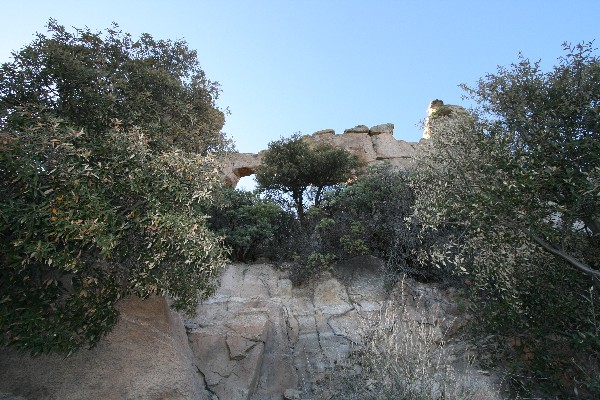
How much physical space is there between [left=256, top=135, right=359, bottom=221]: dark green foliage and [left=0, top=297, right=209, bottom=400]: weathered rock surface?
A: 8869 millimetres

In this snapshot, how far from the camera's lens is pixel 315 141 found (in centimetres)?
2183

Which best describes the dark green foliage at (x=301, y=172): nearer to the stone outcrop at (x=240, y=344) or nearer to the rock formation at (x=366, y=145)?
the rock formation at (x=366, y=145)

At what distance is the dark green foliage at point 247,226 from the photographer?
1357cm

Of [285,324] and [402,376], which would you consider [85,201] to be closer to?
[402,376]

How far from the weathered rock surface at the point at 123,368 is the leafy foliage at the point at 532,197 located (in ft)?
17.8

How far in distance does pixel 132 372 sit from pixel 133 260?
2.03 m

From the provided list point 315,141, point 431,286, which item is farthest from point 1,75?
point 315,141

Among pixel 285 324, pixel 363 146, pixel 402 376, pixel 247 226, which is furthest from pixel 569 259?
pixel 363 146

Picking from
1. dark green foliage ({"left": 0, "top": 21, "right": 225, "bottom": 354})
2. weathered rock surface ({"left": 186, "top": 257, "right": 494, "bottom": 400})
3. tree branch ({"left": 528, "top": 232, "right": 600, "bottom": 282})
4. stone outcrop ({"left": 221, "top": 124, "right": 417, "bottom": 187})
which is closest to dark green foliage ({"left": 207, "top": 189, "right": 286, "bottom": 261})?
weathered rock surface ({"left": 186, "top": 257, "right": 494, "bottom": 400})

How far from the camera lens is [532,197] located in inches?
297

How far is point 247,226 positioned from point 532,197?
8.39 meters

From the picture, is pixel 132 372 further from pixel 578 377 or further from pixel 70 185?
pixel 578 377

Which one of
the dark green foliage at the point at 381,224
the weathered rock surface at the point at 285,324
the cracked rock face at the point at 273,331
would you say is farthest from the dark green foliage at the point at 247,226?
the dark green foliage at the point at 381,224

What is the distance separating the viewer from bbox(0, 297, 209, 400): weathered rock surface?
7188mm
